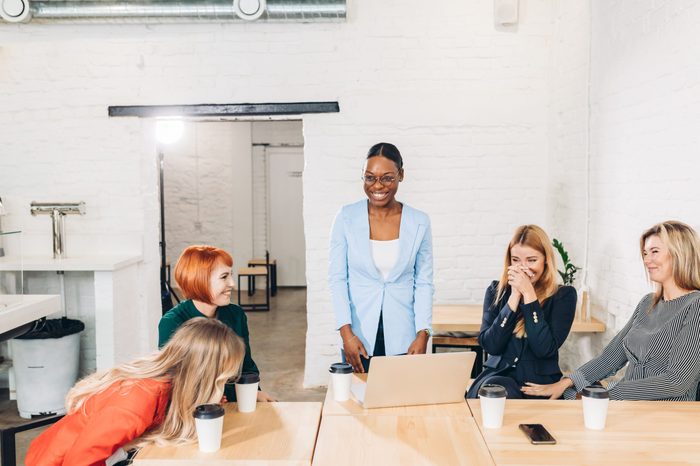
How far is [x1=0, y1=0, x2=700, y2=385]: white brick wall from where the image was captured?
15.4 feet

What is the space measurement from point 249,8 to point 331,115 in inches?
33.9

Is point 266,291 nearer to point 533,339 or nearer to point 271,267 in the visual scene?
point 271,267

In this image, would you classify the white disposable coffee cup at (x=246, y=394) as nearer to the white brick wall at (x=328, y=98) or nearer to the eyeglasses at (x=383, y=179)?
the eyeglasses at (x=383, y=179)

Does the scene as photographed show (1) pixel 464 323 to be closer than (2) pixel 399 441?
No

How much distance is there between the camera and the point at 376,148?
9.03 ft

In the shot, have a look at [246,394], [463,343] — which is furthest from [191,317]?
[463,343]

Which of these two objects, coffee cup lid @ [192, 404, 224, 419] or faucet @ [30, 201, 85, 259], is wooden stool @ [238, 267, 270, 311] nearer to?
faucet @ [30, 201, 85, 259]

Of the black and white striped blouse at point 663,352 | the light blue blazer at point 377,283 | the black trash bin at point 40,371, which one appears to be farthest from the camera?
the black trash bin at point 40,371

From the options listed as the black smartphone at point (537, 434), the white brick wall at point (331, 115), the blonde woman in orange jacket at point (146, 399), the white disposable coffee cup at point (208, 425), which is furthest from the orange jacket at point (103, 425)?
the white brick wall at point (331, 115)

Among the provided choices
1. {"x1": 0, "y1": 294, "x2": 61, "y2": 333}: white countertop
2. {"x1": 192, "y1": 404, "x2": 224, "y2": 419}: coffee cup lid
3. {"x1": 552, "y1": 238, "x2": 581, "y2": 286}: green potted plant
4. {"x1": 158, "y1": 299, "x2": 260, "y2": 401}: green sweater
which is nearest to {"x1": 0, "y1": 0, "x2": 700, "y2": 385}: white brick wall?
{"x1": 552, "y1": 238, "x2": 581, "y2": 286}: green potted plant

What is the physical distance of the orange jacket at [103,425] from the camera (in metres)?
1.81

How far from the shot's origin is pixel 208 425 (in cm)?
180

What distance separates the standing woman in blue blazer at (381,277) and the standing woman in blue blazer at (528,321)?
1.04ft

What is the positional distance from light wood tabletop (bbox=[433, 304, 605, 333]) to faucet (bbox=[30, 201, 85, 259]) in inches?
97.7
